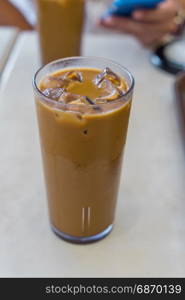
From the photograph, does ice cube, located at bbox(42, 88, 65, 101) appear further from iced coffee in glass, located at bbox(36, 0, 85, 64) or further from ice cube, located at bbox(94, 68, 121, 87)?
iced coffee in glass, located at bbox(36, 0, 85, 64)

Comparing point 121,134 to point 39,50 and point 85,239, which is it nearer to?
point 85,239

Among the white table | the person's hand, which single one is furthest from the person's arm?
the person's hand

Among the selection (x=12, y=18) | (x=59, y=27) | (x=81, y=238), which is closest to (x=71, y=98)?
(x=81, y=238)

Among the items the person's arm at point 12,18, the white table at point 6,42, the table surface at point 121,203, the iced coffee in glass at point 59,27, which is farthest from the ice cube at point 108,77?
the person's arm at point 12,18

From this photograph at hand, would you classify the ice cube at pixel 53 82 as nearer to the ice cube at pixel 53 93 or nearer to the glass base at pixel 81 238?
the ice cube at pixel 53 93

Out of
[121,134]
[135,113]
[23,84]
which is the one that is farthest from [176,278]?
[23,84]
